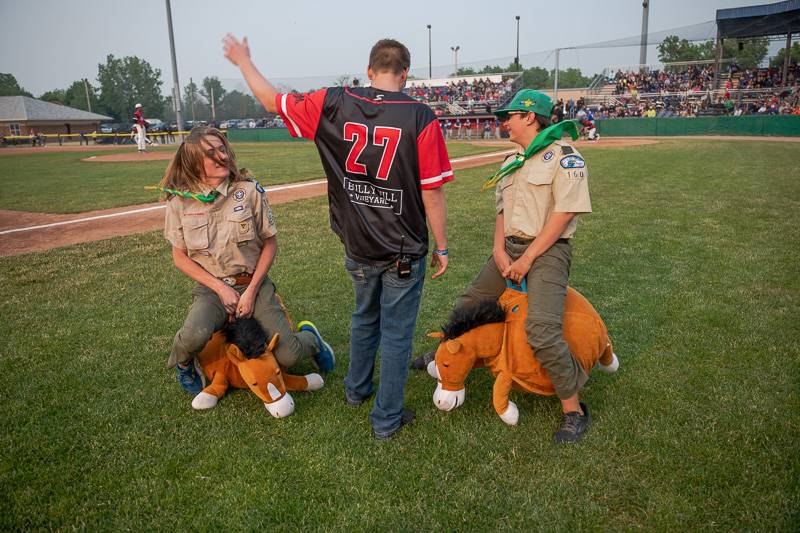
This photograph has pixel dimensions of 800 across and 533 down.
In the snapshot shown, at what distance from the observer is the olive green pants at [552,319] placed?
301cm

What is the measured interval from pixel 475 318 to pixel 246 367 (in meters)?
1.47

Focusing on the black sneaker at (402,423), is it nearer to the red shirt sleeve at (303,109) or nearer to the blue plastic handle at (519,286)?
the blue plastic handle at (519,286)

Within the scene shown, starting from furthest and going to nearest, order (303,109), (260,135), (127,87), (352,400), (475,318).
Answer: (127,87)
(260,135)
(352,400)
(475,318)
(303,109)

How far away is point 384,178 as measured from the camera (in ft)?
9.04

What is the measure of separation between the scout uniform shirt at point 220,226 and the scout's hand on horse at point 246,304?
0.19m

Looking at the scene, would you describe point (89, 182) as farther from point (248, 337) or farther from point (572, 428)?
point (572, 428)

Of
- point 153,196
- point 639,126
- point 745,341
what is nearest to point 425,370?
point 745,341

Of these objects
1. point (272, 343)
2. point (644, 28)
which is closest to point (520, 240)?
point (272, 343)

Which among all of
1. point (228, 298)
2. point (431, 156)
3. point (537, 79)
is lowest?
point (228, 298)

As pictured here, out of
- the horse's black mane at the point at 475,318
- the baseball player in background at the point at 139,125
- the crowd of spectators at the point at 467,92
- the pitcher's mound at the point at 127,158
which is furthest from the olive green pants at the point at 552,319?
the crowd of spectators at the point at 467,92

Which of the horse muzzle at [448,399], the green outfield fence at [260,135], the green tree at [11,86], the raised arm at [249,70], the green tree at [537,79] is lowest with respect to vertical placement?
the horse muzzle at [448,399]

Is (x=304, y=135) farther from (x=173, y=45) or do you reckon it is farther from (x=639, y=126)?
(x=639, y=126)

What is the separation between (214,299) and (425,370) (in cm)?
164

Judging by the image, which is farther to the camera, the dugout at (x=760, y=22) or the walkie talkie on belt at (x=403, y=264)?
the dugout at (x=760, y=22)
